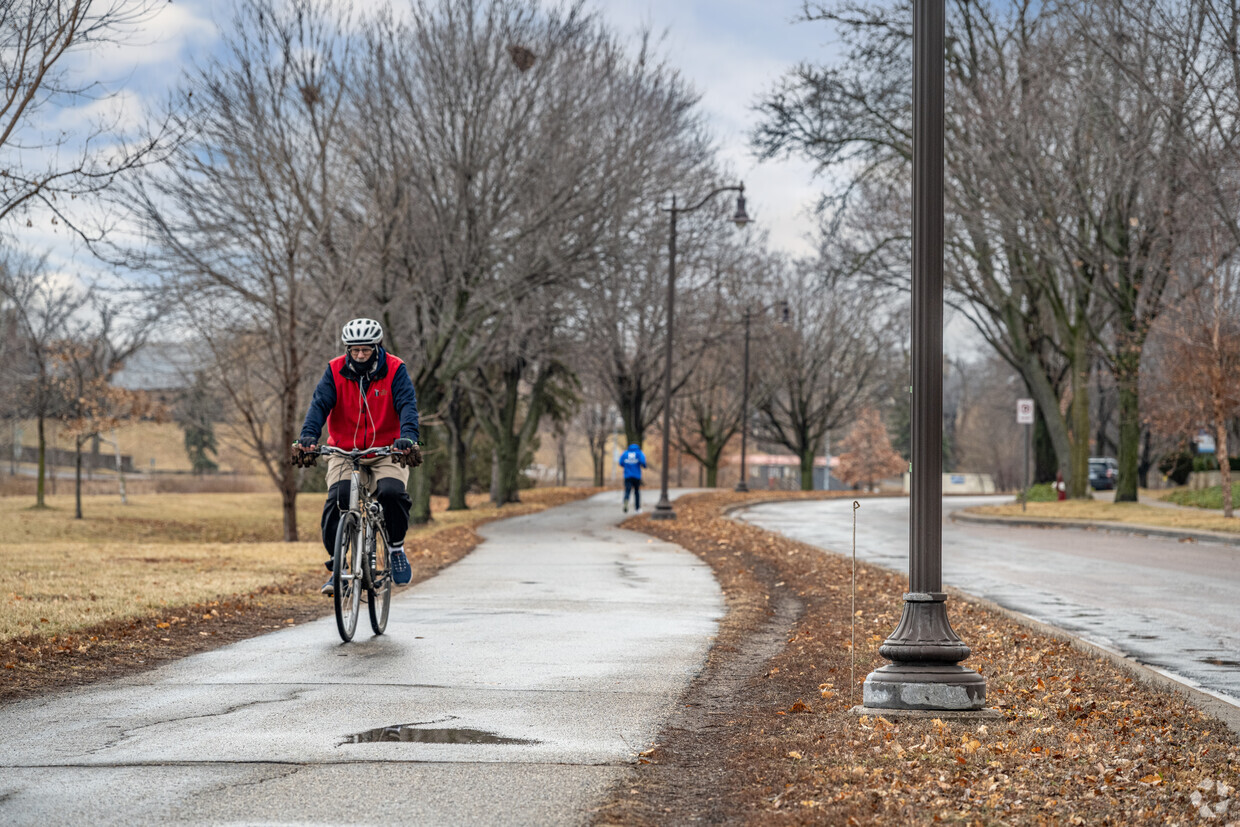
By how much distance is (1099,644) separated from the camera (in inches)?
395

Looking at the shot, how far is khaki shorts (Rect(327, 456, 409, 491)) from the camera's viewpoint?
9078 mm

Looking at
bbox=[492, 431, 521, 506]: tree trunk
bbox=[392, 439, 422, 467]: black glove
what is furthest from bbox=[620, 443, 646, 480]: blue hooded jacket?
bbox=[392, 439, 422, 467]: black glove

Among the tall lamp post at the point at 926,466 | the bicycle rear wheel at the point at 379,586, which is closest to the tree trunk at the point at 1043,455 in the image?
the bicycle rear wheel at the point at 379,586

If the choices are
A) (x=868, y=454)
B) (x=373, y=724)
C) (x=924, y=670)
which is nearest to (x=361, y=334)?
(x=373, y=724)

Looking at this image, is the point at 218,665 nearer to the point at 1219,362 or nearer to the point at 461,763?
the point at 461,763

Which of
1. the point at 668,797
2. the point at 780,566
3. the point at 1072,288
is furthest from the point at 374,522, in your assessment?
the point at 1072,288

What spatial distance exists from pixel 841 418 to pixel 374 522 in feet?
176

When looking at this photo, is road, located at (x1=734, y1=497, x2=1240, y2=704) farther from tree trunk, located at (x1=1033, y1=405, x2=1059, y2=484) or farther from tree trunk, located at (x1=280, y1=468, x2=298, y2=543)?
tree trunk, located at (x1=1033, y1=405, x2=1059, y2=484)

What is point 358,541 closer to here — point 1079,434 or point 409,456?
point 409,456

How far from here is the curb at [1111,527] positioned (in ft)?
74.6

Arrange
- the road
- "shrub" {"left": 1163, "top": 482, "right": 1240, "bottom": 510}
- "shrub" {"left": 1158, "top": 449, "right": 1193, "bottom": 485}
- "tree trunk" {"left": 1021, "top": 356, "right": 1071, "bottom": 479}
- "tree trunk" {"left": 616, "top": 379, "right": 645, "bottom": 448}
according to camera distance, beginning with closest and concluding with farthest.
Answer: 1. the road
2. "shrub" {"left": 1163, "top": 482, "right": 1240, "bottom": 510}
3. "tree trunk" {"left": 1021, "top": 356, "right": 1071, "bottom": 479}
4. "tree trunk" {"left": 616, "top": 379, "right": 645, "bottom": 448}
5. "shrub" {"left": 1158, "top": 449, "right": 1193, "bottom": 485}

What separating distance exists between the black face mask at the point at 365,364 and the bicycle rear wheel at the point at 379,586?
1.16 metres

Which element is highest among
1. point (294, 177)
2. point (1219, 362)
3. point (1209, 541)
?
point (294, 177)

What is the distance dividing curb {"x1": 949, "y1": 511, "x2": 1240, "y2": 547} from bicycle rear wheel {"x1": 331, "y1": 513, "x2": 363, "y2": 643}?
58.5ft
